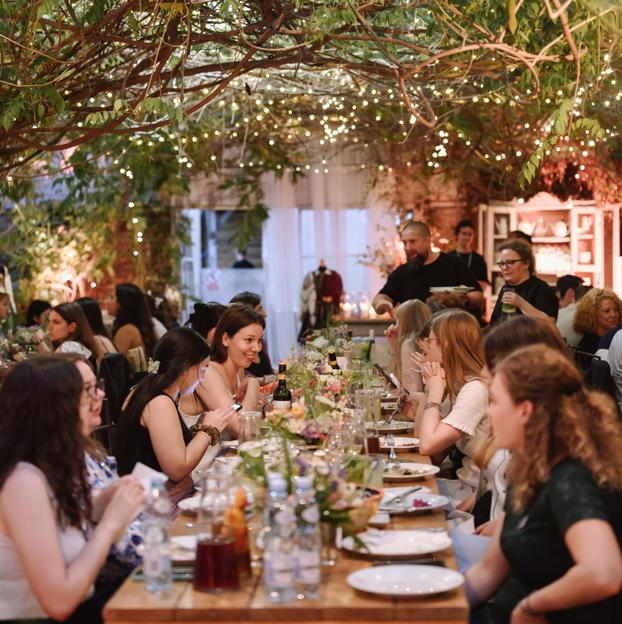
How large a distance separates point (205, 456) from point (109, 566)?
1.54 meters

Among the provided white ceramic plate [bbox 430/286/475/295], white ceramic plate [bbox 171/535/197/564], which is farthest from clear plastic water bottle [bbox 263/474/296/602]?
white ceramic plate [bbox 430/286/475/295]

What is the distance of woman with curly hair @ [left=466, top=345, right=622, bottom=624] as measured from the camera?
2.41 meters

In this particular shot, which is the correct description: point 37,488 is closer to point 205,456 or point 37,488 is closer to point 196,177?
point 205,456

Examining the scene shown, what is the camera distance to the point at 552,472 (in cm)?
247

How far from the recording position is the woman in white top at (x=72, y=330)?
23.0ft

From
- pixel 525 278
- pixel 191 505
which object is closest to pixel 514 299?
pixel 525 278

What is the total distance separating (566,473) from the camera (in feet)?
8.03

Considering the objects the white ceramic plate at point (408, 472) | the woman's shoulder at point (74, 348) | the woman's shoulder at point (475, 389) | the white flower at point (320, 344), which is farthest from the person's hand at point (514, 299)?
the white ceramic plate at point (408, 472)

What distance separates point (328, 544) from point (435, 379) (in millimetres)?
1741

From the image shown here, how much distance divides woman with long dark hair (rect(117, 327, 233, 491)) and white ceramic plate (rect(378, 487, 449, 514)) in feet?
3.15

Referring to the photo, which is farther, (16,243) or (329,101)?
(16,243)

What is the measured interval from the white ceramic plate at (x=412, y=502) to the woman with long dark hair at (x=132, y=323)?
5.14 metres

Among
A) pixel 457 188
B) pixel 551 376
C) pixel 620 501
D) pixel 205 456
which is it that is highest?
pixel 457 188

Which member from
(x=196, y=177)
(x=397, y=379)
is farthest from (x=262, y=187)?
(x=397, y=379)
